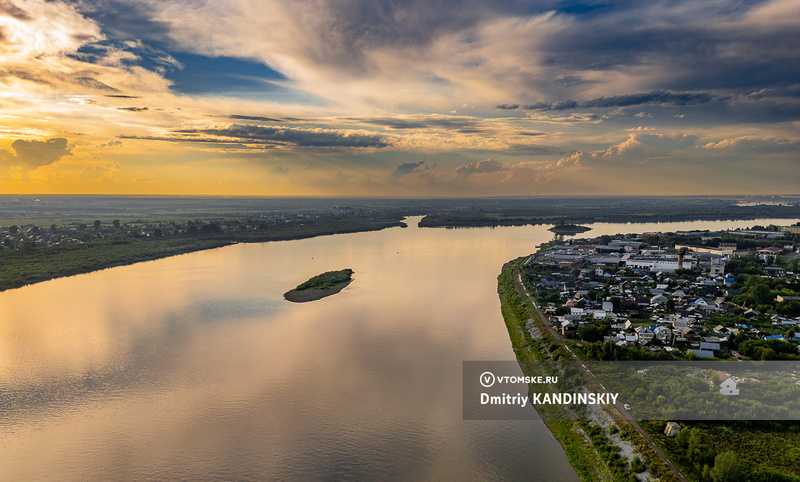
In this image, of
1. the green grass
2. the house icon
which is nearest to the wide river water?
the green grass

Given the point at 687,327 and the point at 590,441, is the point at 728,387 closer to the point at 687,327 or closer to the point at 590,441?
the point at 590,441

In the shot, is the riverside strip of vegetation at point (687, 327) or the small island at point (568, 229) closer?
the riverside strip of vegetation at point (687, 327)

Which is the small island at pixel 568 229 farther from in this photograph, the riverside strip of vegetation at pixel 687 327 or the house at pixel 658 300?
the house at pixel 658 300

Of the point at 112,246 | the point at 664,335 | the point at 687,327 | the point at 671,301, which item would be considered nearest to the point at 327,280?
the point at 664,335

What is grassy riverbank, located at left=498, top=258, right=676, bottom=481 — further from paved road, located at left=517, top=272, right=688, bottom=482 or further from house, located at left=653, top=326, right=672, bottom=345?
house, located at left=653, top=326, right=672, bottom=345

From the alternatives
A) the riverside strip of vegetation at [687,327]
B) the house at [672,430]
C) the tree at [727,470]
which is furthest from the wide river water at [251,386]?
the tree at [727,470]

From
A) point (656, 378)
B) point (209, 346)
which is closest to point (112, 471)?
point (209, 346)
